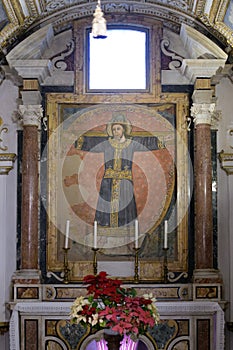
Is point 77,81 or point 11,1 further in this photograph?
point 77,81

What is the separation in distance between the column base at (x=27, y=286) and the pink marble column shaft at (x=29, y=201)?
0.34 ft

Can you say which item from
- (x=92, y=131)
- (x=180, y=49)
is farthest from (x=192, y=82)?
(x=92, y=131)

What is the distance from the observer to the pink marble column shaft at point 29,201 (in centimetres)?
933

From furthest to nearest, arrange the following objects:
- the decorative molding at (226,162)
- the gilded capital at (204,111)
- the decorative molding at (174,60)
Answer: the decorative molding at (174,60)
the decorative molding at (226,162)
the gilded capital at (204,111)

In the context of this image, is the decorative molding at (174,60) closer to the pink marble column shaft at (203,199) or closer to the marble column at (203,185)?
the marble column at (203,185)

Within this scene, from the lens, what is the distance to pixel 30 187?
9.38 meters

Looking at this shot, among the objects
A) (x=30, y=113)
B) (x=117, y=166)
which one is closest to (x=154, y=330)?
(x=117, y=166)

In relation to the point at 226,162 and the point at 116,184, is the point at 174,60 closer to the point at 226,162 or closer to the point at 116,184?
the point at 226,162

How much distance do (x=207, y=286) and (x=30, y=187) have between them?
90.2 inches

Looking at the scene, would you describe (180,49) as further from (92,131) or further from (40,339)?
(40,339)

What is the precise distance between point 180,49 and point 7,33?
210 cm

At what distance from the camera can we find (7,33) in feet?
31.0

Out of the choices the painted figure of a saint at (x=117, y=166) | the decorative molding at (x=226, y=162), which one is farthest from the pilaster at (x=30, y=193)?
the decorative molding at (x=226, y=162)

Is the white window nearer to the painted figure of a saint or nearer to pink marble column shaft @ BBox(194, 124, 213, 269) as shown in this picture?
the painted figure of a saint
